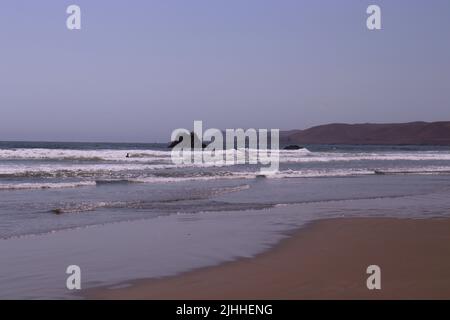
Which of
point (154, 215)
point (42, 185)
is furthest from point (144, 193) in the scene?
point (154, 215)

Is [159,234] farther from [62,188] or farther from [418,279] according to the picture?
[62,188]

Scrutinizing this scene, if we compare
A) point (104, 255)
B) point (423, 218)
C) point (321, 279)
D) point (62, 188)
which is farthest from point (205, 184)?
point (321, 279)

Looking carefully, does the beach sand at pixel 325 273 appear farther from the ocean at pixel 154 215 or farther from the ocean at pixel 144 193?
the ocean at pixel 144 193

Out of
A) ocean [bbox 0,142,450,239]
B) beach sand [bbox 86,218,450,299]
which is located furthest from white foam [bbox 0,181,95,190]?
beach sand [bbox 86,218,450,299]

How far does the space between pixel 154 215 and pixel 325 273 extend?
19.2 ft

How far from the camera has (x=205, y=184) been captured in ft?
65.3

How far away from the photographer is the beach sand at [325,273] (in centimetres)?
560

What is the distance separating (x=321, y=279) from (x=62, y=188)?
12.4 metres

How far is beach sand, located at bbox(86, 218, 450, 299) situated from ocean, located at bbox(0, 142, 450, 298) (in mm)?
466

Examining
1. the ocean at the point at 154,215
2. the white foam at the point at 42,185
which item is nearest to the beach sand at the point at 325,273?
the ocean at the point at 154,215

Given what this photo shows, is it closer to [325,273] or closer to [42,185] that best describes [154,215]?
[325,273]

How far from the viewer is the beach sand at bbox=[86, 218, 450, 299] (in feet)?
18.4

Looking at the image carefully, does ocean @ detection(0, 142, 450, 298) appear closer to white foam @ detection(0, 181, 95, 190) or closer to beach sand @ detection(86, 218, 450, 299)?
white foam @ detection(0, 181, 95, 190)
